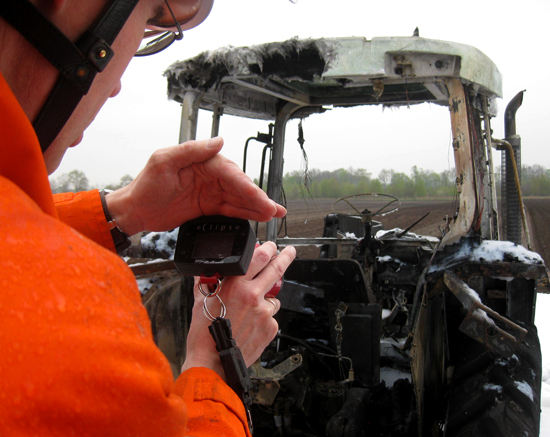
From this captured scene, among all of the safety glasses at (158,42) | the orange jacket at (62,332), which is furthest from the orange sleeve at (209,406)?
the safety glasses at (158,42)

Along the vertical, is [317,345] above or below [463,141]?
below

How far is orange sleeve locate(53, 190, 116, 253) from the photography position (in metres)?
1.24

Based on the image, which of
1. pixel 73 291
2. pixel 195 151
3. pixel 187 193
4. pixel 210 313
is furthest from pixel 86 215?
pixel 73 291

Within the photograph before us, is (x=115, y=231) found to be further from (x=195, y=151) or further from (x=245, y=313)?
(x=245, y=313)

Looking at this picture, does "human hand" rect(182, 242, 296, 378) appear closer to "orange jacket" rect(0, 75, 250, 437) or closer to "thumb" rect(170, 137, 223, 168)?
"thumb" rect(170, 137, 223, 168)

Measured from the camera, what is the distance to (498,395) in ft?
5.18

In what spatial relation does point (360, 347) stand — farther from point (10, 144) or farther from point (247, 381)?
point (10, 144)

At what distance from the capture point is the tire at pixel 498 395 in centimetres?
149

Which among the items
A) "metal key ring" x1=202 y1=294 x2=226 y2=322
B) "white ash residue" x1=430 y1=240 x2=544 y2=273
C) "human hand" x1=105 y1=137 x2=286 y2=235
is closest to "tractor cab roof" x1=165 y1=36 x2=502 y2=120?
"white ash residue" x1=430 y1=240 x2=544 y2=273

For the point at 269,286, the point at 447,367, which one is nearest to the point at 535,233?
the point at 447,367

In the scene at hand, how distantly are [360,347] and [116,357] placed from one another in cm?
194

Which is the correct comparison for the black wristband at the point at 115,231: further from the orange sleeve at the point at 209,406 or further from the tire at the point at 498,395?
the tire at the point at 498,395

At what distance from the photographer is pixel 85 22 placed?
612mm

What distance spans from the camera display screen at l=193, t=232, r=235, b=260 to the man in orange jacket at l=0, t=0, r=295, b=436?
0.27 feet
